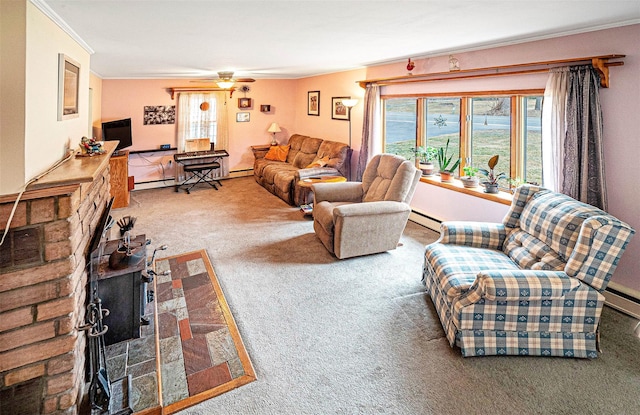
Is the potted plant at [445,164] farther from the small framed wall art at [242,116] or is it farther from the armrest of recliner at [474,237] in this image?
the small framed wall art at [242,116]

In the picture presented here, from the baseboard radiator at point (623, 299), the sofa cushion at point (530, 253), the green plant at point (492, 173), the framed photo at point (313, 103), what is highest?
the framed photo at point (313, 103)

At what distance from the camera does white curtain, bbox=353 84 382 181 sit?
5559mm

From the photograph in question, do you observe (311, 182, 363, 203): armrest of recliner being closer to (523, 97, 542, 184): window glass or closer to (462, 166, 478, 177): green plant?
(462, 166, 478, 177): green plant

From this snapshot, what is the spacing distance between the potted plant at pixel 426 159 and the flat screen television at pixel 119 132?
4.73m

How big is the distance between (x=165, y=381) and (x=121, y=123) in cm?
530

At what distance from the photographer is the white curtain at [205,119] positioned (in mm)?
7305

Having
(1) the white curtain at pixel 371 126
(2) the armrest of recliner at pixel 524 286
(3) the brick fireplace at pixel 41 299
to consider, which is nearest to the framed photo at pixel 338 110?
(1) the white curtain at pixel 371 126

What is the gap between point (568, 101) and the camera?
3.04 metres

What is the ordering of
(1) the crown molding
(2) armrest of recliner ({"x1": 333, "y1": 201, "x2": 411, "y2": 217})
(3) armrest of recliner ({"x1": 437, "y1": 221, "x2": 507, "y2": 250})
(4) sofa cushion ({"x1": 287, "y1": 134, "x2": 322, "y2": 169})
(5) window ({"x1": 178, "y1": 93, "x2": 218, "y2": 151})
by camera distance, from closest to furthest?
(1) the crown molding, (3) armrest of recliner ({"x1": 437, "y1": 221, "x2": 507, "y2": 250}), (2) armrest of recliner ({"x1": 333, "y1": 201, "x2": 411, "y2": 217}), (4) sofa cushion ({"x1": 287, "y1": 134, "x2": 322, "y2": 169}), (5) window ({"x1": 178, "y1": 93, "x2": 218, "y2": 151})

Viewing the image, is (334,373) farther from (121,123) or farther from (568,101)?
(121,123)

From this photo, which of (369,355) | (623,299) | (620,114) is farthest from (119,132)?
(623,299)

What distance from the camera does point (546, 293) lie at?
7.36 feet

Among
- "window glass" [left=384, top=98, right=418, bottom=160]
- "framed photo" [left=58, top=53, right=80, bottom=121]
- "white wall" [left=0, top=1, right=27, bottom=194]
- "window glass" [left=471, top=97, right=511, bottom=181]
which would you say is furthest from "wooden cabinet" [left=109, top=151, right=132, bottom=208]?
"window glass" [left=471, top=97, right=511, bottom=181]

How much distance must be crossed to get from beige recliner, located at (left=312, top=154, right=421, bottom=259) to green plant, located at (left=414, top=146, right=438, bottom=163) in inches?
37.3
